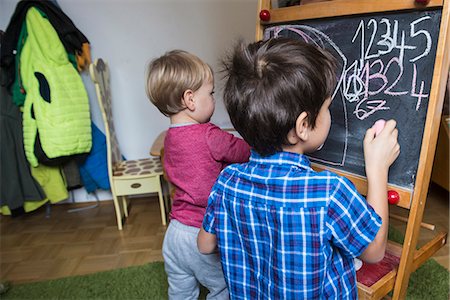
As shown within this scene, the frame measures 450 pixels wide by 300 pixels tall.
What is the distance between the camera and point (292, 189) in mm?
707

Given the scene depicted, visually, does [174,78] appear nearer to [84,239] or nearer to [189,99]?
[189,99]

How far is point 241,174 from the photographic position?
0.78 metres

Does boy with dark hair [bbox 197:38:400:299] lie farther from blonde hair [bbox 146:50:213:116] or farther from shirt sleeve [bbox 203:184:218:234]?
→ blonde hair [bbox 146:50:213:116]

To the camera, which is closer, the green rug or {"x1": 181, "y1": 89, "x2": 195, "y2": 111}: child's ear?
{"x1": 181, "y1": 89, "x2": 195, "y2": 111}: child's ear

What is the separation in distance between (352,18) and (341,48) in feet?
0.27

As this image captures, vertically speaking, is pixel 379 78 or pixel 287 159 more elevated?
pixel 379 78

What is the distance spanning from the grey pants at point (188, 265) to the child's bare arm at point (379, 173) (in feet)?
1.63

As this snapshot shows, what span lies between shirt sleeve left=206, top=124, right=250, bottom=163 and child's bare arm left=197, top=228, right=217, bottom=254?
252 millimetres

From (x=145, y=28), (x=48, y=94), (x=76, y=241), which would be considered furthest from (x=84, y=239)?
(x=145, y=28)

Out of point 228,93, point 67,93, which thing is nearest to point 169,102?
point 228,93

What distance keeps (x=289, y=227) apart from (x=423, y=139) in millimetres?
411

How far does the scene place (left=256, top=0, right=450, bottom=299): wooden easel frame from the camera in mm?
828

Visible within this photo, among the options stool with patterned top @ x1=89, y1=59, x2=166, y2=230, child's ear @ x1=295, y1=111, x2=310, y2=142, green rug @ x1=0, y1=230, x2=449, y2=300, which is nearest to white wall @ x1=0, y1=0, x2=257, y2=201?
stool with patterned top @ x1=89, y1=59, x2=166, y2=230

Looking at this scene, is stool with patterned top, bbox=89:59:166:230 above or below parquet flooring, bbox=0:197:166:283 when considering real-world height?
above
